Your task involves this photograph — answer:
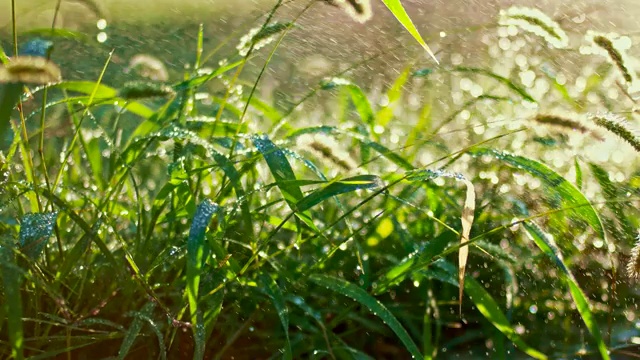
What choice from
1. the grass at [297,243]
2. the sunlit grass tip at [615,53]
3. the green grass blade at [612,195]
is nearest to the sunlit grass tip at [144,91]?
the grass at [297,243]

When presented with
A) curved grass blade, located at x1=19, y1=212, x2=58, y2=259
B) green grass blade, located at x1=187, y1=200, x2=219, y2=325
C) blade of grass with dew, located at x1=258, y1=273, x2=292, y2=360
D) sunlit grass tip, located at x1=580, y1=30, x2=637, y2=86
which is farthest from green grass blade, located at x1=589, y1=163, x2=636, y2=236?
curved grass blade, located at x1=19, y1=212, x2=58, y2=259

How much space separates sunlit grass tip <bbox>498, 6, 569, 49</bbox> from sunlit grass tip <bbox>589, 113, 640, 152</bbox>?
0.96ft

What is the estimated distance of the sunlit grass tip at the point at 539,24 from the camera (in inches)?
64.2

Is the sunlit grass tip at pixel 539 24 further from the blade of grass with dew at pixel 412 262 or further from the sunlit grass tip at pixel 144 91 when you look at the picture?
the sunlit grass tip at pixel 144 91

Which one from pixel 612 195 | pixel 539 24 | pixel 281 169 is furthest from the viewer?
pixel 612 195

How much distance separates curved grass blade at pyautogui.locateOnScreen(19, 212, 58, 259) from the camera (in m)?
1.13

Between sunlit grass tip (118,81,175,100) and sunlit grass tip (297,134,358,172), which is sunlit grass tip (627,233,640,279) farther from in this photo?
sunlit grass tip (118,81,175,100)

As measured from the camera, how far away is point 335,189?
50.9 inches

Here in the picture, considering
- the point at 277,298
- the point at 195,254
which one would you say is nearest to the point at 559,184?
the point at 277,298

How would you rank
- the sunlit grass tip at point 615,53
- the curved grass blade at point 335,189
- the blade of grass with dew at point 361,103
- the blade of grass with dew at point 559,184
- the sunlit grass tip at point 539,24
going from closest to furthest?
the curved grass blade at point 335,189 → the blade of grass with dew at point 559,184 → the sunlit grass tip at point 615,53 → the sunlit grass tip at point 539,24 → the blade of grass with dew at point 361,103

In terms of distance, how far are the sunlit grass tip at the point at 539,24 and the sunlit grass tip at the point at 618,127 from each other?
0.29 m

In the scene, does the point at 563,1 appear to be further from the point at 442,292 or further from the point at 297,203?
the point at 297,203

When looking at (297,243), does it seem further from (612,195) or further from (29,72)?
(612,195)

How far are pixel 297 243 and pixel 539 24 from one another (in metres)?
0.64
